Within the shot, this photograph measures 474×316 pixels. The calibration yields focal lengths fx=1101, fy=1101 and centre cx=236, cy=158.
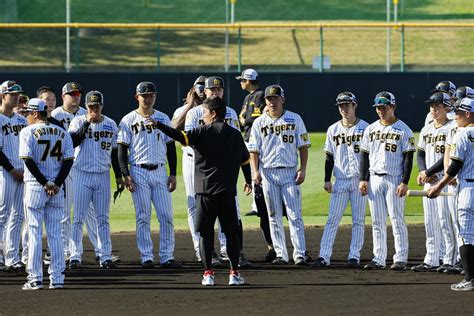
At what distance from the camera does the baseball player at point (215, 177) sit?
1169 cm

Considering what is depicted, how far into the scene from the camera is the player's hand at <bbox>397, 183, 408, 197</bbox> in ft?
42.0

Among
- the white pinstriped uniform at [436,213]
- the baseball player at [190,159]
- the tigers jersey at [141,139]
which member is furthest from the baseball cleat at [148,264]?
the white pinstriped uniform at [436,213]

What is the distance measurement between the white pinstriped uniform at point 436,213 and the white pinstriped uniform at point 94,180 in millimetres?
3795

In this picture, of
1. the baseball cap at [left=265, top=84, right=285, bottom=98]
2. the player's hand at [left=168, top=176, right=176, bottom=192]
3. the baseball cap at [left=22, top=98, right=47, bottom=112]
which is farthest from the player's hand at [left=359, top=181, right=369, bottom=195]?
the baseball cap at [left=22, top=98, right=47, bottom=112]

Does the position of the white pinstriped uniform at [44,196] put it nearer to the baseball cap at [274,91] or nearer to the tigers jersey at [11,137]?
the tigers jersey at [11,137]

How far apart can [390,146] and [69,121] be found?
414cm

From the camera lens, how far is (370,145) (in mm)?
13086

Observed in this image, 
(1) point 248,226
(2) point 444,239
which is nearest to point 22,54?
(1) point 248,226

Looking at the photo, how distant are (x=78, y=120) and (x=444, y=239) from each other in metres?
4.64

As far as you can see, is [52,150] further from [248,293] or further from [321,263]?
[321,263]

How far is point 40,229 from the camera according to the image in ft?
38.3

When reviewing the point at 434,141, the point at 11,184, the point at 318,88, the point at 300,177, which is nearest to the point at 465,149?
the point at 434,141

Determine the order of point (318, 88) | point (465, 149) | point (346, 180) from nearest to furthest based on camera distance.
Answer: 1. point (465, 149)
2. point (346, 180)
3. point (318, 88)

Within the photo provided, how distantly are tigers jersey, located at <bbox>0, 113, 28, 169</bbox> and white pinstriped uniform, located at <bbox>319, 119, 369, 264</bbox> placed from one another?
12.5 ft
